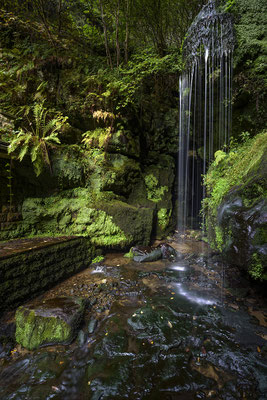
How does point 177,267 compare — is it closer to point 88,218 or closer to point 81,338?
point 88,218

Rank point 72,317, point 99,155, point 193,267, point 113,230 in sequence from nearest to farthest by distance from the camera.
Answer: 1. point 72,317
2. point 193,267
3. point 113,230
4. point 99,155

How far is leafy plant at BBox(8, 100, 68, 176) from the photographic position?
491 cm

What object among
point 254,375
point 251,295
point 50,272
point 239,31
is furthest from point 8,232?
point 239,31

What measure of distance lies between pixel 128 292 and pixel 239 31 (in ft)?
26.4

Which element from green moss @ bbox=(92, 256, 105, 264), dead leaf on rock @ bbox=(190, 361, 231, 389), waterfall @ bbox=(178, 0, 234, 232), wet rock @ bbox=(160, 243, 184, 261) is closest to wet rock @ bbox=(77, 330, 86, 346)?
dead leaf on rock @ bbox=(190, 361, 231, 389)

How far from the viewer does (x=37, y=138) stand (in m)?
5.26

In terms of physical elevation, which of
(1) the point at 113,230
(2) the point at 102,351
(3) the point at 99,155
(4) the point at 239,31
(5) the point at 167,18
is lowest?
(2) the point at 102,351

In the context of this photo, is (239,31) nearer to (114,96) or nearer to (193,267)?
(114,96)

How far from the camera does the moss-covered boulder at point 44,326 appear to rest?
8.55 feet

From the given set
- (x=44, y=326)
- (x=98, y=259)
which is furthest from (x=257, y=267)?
(x=98, y=259)

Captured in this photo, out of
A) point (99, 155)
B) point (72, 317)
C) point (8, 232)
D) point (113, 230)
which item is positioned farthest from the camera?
point (99, 155)

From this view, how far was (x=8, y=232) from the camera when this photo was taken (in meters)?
5.01

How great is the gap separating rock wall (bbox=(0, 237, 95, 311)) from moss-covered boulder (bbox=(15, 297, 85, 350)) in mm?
579

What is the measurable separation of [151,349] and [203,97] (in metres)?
8.20
